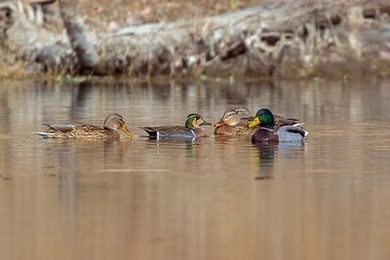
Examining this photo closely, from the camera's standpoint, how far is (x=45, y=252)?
931 cm

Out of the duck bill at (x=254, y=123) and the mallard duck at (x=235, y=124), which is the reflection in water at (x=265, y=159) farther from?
the mallard duck at (x=235, y=124)

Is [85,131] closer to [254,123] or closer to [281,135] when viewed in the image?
[254,123]

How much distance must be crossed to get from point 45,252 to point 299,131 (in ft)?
23.7

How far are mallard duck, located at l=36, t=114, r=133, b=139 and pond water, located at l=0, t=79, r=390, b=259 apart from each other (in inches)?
7.5

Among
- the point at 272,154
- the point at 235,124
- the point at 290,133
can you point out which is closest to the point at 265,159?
the point at 272,154

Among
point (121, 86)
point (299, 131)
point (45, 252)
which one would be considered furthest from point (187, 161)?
point (121, 86)

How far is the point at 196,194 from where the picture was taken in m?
11.6

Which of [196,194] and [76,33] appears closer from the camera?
[196,194]

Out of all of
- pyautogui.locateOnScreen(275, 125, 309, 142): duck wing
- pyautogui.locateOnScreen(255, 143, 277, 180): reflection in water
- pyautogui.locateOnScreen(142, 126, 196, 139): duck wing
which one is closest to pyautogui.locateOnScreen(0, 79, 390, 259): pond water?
pyautogui.locateOnScreen(255, 143, 277, 180): reflection in water

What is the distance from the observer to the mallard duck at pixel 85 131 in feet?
54.5

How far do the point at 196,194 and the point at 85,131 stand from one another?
17.1 feet

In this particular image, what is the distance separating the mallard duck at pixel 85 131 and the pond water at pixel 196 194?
0.19 metres

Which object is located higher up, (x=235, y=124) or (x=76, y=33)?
(x=76, y=33)

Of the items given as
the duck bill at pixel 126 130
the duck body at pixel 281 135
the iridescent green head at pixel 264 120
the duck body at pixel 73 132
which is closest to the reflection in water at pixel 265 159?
the duck body at pixel 281 135
